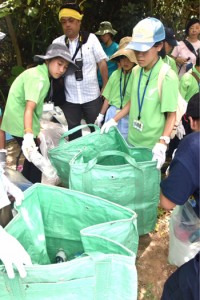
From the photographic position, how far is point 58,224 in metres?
1.74

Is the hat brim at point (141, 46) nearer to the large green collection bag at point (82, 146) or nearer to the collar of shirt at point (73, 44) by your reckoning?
the large green collection bag at point (82, 146)

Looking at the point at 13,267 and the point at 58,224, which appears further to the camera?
the point at 58,224

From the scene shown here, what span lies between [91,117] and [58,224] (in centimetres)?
142

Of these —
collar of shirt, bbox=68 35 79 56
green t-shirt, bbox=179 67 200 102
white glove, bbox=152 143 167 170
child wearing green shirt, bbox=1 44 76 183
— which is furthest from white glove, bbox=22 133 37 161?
green t-shirt, bbox=179 67 200 102

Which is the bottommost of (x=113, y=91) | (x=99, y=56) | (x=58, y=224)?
(x=58, y=224)

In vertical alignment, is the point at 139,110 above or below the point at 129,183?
above

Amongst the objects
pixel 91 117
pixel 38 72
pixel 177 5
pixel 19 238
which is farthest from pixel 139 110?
pixel 177 5

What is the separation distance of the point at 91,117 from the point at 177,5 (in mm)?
4219

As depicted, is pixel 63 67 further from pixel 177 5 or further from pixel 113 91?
pixel 177 5

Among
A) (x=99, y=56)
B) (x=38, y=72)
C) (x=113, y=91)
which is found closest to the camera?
(x=38, y=72)

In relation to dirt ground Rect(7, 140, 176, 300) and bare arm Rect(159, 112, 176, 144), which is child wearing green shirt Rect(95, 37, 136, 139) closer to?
bare arm Rect(159, 112, 176, 144)

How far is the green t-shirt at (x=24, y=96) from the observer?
6.78 ft

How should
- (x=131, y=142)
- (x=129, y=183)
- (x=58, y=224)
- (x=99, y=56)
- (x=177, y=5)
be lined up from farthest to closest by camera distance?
(x=177, y=5) → (x=99, y=56) → (x=131, y=142) → (x=129, y=183) → (x=58, y=224)

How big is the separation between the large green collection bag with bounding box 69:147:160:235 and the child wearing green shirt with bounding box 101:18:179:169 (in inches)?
5.1
